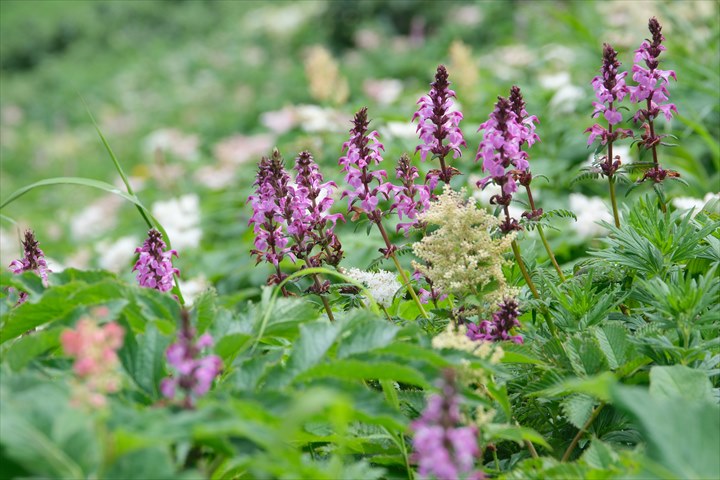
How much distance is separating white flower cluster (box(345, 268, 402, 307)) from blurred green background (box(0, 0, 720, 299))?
0.36m

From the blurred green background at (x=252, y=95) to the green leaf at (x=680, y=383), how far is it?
0.96 m

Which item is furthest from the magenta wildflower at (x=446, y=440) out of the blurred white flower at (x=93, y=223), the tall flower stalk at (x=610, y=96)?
the blurred white flower at (x=93, y=223)

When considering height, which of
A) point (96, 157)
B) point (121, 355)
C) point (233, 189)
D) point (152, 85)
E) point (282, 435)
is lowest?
point (282, 435)

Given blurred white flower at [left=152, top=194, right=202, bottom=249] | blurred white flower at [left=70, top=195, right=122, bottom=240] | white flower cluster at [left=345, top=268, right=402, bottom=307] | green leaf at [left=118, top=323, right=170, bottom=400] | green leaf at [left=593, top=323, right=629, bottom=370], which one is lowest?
green leaf at [left=593, top=323, right=629, bottom=370]

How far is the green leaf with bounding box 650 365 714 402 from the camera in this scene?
5.14ft

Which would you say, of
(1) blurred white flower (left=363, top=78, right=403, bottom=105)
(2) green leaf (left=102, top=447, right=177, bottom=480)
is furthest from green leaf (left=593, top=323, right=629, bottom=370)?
(1) blurred white flower (left=363, top=78, right=403, bottom=105)

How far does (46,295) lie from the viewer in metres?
1.61

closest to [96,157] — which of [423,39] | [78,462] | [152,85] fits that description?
[152,85]

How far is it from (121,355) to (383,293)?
0.81 metres

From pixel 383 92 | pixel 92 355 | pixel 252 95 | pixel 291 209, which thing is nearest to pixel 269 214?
pixel 291 209

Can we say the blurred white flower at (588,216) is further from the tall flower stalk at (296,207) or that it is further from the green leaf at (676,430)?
the green leaf at (676,430)

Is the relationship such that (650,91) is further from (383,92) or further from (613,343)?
(383,92)

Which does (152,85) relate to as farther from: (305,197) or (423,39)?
(305,197)

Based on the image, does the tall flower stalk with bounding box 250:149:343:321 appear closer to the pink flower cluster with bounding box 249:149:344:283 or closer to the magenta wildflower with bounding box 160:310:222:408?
the pink flower cluster with bounding box 249:149:344:283
